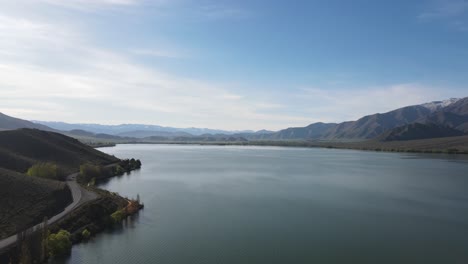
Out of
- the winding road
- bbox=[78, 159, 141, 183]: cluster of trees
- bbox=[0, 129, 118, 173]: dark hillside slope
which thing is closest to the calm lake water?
the winding road

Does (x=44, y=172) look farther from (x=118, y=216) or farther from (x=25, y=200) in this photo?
(x=118, y=216)

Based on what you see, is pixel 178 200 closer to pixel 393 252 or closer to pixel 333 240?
pixel 333 240

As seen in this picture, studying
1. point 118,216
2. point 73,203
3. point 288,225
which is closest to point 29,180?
point 73,203

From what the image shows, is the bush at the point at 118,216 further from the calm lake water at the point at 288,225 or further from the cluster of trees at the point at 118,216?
the calm lake water at the point at 288,225

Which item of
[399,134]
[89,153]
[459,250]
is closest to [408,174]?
[459,250]

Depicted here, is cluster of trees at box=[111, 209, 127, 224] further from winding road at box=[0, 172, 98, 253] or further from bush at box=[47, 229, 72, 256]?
bush at box=[47, 229, 72, 256]

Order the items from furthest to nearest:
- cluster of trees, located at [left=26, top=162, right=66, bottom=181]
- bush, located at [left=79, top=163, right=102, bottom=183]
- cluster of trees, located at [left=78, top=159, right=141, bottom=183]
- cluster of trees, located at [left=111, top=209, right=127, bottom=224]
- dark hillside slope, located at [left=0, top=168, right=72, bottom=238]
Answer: cluster of trees, located at [left=78, top=159, right=141, bottom=183]
bush, located at [left=79, top=163, right=102, bottom=183]
cluster of trees, located at [left=26, top=162, right=66, bottom=181]
cluster of trees, located at [left=111, top=209, right=127, bottom=224]
dark hillside slope, located at [left=0, top=168, right=72, bottom=238]
